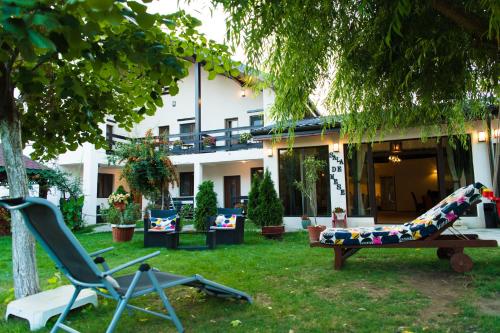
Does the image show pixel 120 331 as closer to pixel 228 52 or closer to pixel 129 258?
pixel 228 52

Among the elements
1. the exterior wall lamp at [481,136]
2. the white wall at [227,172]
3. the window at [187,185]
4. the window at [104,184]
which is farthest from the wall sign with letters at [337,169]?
the window at [104,184]

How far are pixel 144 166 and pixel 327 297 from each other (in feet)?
26.6

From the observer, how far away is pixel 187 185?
17297mm

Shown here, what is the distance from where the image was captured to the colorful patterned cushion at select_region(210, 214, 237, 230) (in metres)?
8.27

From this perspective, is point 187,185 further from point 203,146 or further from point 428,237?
point 428,237

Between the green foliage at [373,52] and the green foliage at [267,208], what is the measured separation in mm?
5004

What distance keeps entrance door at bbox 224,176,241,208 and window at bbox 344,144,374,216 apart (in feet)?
21.0

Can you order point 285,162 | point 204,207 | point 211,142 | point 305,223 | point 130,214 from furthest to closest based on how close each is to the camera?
point 211,142, point 285,162, point 305,223, point 130,214, point 204,207

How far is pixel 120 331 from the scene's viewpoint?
2936mm

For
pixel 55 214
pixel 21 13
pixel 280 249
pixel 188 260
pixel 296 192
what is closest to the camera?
pixel 21 13

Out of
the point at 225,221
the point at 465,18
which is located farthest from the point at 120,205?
the point at 465,18

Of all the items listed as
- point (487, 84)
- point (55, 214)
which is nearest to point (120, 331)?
point (55, 214)

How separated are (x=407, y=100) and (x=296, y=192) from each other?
734cm

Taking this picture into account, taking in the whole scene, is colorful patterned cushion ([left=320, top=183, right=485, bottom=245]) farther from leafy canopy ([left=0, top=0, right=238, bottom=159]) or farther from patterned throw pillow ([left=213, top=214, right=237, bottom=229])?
patterned throw pillow ([left=213, top=214, right=237, bottom=229])
